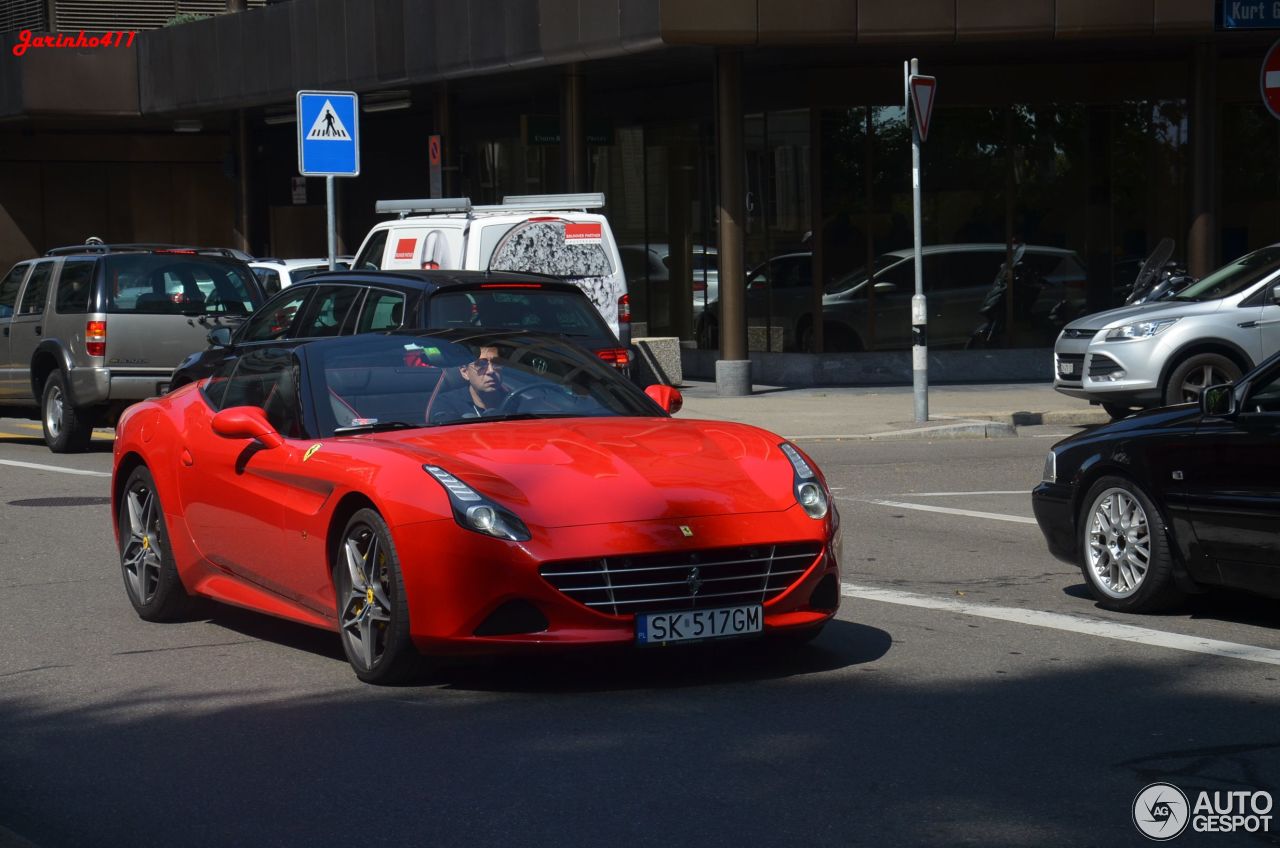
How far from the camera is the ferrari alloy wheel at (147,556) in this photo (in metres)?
8.88

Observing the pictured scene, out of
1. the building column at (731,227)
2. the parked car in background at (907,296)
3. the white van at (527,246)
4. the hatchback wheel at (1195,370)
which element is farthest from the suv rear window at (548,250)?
the parked car in background at (907,296)

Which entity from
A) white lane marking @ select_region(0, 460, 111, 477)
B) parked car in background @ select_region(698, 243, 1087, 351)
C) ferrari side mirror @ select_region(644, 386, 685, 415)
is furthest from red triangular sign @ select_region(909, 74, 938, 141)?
ferrari side mirror @ select_region(644, 386, 685, 415)

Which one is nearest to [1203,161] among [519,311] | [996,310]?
[996,310]

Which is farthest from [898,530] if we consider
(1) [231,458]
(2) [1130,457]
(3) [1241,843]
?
(3) [1241,843]

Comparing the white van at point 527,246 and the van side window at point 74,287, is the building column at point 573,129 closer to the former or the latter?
the white van at point 527,246

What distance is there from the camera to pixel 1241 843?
5.08 m

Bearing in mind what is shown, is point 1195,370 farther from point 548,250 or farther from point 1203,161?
point 1203,161

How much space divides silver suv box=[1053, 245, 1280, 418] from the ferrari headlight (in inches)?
452

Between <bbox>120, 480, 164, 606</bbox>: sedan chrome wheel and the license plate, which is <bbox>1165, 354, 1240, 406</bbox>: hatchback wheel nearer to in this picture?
<bbox>120, 480, 164, 606</bbox>: sedan chrome wheel

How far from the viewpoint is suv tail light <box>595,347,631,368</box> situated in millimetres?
13789

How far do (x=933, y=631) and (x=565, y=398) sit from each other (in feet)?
6.34

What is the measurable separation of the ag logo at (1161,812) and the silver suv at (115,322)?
13.6 metres

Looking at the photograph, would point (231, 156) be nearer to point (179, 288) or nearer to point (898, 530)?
point (179, 288)

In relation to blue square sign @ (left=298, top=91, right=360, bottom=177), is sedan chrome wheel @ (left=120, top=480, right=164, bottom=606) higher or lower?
lower
